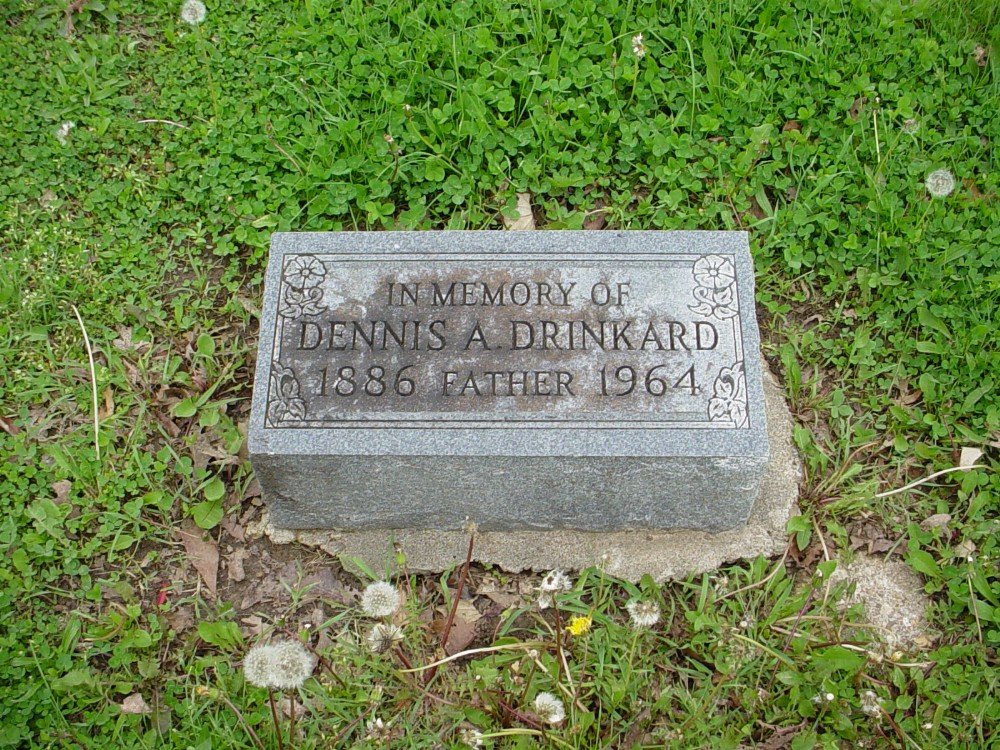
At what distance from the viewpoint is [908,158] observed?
12.4ft

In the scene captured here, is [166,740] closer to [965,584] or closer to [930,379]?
[965,584]

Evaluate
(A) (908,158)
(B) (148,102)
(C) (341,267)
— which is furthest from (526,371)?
(B) (148,102)

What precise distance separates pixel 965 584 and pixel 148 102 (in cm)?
380

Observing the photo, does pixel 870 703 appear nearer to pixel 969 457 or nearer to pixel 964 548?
pixel 964 548

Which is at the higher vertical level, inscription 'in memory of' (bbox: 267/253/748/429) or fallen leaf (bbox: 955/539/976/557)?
inscription 'in memory of' (bbox: 267/253/748/429)

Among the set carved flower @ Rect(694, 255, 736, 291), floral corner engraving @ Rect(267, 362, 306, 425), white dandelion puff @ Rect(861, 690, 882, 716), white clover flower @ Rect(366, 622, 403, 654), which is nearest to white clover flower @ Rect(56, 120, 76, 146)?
floral corner engraving @ Rect(267, 362, 306, 425)

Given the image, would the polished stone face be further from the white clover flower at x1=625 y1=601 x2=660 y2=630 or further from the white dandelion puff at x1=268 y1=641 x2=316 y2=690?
the white dandelion puff at x1=268 y1=641 x2=316 y2=690

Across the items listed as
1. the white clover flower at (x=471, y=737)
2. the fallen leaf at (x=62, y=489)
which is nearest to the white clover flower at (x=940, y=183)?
the white clover flower at (x=471, y=737)

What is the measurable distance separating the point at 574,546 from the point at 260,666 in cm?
113

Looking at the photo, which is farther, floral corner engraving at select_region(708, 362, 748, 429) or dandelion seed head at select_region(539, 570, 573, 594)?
floral corner engraving at select_region(708, 362, 748, 429)

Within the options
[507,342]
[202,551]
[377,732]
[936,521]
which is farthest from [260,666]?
[936,521]

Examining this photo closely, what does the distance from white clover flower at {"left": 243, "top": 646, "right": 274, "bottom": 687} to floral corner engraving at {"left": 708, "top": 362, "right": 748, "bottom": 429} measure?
145 centimetres

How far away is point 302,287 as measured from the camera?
3049 millimetres

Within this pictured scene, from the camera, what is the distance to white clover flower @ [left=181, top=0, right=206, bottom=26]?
4.15 metres
